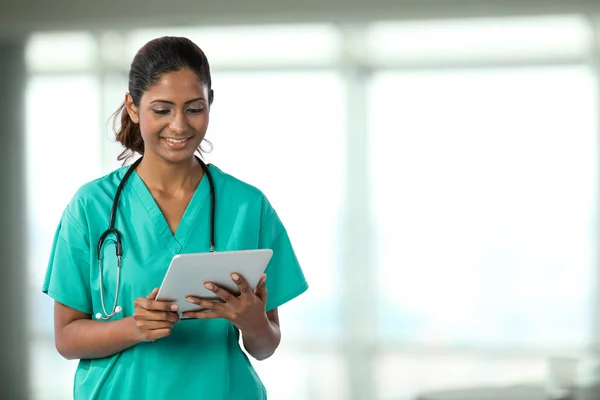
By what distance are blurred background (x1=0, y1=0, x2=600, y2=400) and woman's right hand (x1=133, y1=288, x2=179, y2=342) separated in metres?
2.41

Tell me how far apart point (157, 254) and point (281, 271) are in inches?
10.4

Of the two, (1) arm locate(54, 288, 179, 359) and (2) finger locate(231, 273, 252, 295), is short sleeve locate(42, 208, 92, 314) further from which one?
(2) finger locate(231, 273, 252, 295)

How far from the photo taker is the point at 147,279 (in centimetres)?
131

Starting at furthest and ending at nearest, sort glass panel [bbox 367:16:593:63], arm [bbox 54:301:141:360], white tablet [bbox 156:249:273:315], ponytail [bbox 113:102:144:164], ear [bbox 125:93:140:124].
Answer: glass panel [bbox 367:16:593:63] < ponytail [bbox 113:102:144:164] < ear [bbox 125:93:140:124] < arm [bbox 54:301:141:360] < white tablet [bbox 156:249:273:315]

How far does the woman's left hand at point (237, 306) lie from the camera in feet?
3.95

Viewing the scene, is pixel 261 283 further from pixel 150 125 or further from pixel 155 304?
pixel 150 125

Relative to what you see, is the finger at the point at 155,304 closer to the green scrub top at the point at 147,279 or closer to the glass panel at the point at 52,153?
the green scrub top at the point at 147,279

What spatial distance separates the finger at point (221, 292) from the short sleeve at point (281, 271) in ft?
0.80

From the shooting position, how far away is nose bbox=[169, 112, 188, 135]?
1.27m

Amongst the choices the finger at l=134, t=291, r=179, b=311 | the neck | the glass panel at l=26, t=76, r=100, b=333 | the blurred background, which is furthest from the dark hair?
the glass panel at l=26, t=76, r=100, b=333

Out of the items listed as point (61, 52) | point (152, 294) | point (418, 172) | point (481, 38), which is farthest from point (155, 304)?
point (61, 52)

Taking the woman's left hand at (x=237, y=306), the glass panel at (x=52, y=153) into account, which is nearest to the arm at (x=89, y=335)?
the woman's left hand at (x=237, y=306)

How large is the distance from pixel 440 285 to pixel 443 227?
0.87ft

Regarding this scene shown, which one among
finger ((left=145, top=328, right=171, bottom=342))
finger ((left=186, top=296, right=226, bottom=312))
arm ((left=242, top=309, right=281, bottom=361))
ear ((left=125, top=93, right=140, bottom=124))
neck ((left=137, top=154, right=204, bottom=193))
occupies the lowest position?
arm ((left=242, top=309, right=281, bottom=361))
